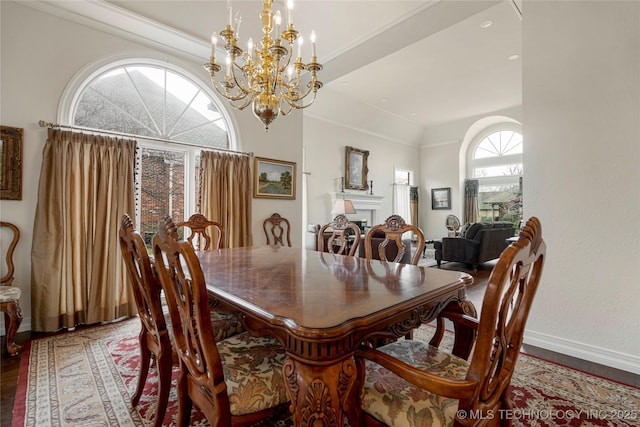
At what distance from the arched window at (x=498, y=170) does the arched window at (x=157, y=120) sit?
24.5ft

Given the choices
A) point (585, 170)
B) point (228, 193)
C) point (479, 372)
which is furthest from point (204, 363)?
point (228, 193)

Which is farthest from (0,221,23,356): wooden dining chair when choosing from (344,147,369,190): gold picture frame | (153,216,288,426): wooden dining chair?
(344,147,369,190): gold picture frame

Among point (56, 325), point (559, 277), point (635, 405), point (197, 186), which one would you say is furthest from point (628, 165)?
point (56, 325)

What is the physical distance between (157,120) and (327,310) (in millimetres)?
3391

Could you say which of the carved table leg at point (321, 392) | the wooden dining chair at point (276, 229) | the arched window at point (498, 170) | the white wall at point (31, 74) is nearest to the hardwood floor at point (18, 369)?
the white wall at point (31, 74)

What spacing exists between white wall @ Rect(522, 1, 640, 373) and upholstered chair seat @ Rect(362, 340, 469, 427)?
176cm

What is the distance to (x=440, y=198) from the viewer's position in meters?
9.09

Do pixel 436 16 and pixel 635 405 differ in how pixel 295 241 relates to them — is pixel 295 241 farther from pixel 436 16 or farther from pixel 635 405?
pixel 635 405

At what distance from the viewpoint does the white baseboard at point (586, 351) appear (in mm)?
2059

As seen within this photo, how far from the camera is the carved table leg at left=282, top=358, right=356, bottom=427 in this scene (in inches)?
32.9

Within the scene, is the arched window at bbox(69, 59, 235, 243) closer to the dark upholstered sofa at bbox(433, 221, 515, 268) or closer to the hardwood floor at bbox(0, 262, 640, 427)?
the hardwood floor at bbox(0, 262, 640, 427)

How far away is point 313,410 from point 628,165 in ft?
8.56

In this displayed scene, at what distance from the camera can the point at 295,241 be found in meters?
4.49

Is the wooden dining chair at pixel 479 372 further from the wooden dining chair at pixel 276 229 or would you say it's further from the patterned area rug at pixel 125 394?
the wooden dining chair at pixel 276 229
